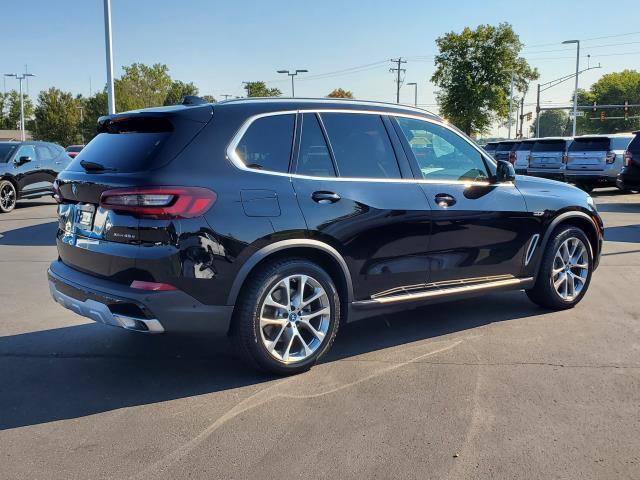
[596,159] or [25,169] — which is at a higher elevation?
[596,159]

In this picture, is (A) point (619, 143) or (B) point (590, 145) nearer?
(A) point (619, 143)

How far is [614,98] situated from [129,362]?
373 feet

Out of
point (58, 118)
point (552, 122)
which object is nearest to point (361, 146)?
point (58, 118)

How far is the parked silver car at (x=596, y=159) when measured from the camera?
18234mm

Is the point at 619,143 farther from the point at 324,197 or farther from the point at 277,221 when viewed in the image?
the point at 277,221

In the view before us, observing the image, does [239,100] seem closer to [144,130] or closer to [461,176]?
[144,130]

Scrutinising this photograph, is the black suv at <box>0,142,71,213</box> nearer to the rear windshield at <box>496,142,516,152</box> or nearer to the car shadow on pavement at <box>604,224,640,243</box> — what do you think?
the car shadow on pavement at <box>604,224,640,243</box>

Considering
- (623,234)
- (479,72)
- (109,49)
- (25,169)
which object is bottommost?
(623,234)

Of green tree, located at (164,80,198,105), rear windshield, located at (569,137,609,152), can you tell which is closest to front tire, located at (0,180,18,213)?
rear windshield, located at (569,137,609,152)

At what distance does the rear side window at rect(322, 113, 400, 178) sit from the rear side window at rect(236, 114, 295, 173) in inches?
14.6

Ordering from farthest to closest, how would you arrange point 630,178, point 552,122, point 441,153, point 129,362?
point 552,122, point 630,178, point 441,153, point 129,362

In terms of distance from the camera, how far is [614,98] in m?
103

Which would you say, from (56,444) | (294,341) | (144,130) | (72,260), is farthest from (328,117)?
(56,444)

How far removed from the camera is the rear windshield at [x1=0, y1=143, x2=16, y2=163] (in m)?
14.7
